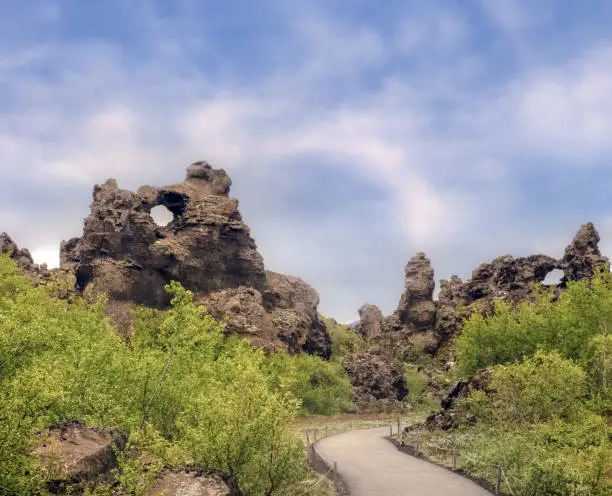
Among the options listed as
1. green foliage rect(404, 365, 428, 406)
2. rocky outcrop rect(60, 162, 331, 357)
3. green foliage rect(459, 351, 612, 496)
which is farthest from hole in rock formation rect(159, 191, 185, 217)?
green foliage rect(459, 351, 612, 496)

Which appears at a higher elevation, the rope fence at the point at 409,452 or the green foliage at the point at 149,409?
the green foliage at the point at 149,409

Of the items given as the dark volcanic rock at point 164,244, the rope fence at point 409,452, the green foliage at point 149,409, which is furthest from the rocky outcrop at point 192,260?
the green foliage at point 149,409

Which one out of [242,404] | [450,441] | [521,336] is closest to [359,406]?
[521,336]

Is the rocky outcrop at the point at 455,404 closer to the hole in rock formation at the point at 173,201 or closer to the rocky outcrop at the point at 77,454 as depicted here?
the rocky outcrop at the point at 77,454

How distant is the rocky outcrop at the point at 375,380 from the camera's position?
7106cm

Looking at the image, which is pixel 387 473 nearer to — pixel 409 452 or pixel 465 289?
pixel 409 452

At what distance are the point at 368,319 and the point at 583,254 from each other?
62.3 m

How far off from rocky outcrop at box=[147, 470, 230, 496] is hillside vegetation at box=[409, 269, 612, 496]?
12084 mm

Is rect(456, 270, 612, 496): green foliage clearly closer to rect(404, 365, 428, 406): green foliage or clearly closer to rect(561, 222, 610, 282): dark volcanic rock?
rect(404, 365, 428, 406): green foliage

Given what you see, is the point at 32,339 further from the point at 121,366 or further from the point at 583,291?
the point at 583,291

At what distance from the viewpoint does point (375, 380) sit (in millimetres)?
73500

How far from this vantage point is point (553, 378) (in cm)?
2641

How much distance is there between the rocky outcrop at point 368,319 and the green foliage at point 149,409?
109488mm

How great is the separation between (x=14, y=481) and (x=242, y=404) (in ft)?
21.1
